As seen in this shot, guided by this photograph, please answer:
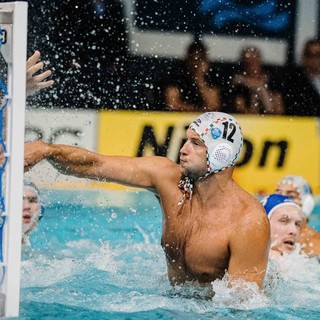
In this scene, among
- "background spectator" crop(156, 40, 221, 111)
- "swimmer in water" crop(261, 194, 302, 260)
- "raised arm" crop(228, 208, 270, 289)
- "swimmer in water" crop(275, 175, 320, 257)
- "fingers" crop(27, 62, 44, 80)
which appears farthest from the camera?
"background spectator" crop(156, 40, 221, 111)

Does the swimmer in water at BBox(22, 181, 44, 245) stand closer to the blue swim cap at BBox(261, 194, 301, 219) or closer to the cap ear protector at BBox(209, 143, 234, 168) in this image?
the blue swim cap at BBox(261, 194, 301, 219)

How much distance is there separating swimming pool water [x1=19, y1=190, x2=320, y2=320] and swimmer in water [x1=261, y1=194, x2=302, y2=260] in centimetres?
19

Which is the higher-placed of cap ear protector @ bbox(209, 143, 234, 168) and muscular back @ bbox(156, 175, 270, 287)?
cap ear protector @ bbox(209, 143, 234, 168)

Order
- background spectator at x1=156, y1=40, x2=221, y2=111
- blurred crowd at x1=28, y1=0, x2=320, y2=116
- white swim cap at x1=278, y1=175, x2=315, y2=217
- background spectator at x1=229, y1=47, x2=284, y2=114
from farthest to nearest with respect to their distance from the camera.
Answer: background spectator at x1=229, y1=47, x2=284, y2=114
background spectator at x1=156, y1=40, x2=221, y2=111
blurred crowd at x1=28, y1=0, x2=320, y2=116
white swim cap at x1=278, y1=175, x2=315, y2=217

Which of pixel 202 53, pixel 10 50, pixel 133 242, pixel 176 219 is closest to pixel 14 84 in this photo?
pixel 10 50

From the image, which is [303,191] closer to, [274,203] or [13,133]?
[274,203]

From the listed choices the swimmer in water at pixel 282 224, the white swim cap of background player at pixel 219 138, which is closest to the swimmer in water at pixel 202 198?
the white swim cap of background player at pixel 219 138

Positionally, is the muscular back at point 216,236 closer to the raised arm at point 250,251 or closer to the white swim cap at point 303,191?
the raised arm at point 250,251

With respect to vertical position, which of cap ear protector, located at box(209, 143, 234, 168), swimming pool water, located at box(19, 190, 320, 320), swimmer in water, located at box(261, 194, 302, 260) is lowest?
swimming pool water, located at box(19, 190, 320, 320)

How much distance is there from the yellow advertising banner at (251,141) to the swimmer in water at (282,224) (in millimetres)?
2748

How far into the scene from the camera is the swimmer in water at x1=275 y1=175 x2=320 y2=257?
686 centimetres

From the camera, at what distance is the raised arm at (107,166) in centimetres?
473

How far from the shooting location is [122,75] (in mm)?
9078

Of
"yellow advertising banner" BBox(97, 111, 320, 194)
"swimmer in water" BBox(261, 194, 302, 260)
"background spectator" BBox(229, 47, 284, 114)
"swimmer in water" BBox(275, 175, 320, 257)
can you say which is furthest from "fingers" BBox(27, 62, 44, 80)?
"background spectator" BBox(229, 47, 284, 114)
